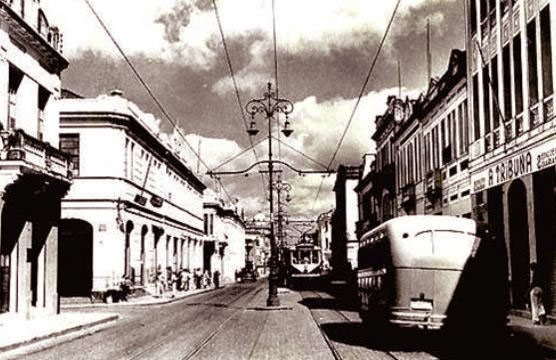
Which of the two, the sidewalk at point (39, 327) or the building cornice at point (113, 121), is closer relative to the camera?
the sidewalk at point (39, 327)

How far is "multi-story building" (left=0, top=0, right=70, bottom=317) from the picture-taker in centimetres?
A: 2166

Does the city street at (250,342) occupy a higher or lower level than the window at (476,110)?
lower

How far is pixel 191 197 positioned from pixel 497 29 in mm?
44790

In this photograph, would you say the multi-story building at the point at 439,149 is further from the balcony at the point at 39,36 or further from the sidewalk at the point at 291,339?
the balcony at the point at 39,36

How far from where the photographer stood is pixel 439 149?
33000 millimetres

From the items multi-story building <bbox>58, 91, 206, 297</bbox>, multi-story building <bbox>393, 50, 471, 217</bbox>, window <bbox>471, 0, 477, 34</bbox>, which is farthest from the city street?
multi-story building <bbox>58, 91, 206, 297</bbox>

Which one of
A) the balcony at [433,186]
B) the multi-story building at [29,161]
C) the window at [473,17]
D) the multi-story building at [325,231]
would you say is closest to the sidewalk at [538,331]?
the window at [473,17]

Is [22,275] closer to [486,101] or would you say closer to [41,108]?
[41,108]

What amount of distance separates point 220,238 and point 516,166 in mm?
68833

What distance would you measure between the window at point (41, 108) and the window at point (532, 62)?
→ 1565 centimetres

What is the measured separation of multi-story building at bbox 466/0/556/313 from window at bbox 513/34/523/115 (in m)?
0.03

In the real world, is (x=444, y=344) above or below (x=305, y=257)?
below

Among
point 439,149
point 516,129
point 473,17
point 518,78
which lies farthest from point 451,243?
point 439,149

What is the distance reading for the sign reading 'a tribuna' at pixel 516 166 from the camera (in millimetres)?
19122
